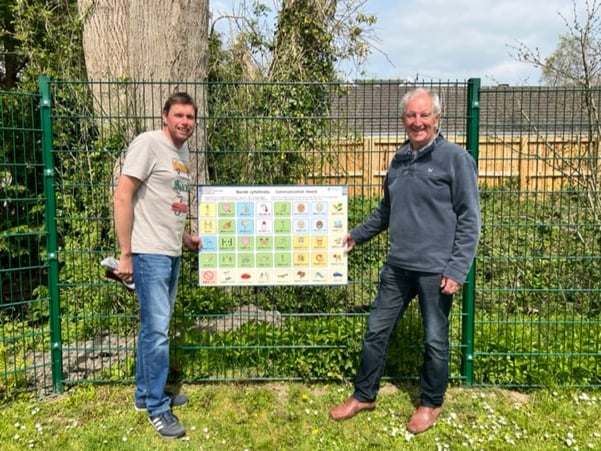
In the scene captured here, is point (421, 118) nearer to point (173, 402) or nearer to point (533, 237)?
point (533, 237)

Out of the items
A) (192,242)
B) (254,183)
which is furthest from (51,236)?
(254,183)

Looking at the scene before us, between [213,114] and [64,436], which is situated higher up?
[213,114]

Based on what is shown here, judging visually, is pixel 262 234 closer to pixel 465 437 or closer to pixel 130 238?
pixel 130 238

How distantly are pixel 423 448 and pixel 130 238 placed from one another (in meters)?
2.38

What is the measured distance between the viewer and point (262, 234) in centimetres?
388

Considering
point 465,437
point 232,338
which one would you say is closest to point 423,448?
point 465,437

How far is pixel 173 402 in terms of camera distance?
3809 millimetres

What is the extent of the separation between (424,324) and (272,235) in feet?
4.34

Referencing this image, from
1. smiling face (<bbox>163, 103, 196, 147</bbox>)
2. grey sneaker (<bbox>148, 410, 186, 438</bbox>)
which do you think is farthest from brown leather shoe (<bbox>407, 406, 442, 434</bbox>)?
smiling face (<bbox>163, 103, 196, 147</bbox>)

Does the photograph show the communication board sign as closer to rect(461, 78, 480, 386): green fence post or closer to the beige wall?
the beige wall

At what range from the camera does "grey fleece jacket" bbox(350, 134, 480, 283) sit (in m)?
3.12

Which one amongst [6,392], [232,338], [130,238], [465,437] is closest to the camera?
[130,238]

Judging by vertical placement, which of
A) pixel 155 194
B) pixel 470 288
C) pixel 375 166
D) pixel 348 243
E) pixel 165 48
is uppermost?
pixel 165 48

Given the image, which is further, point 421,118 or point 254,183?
point 254,183
